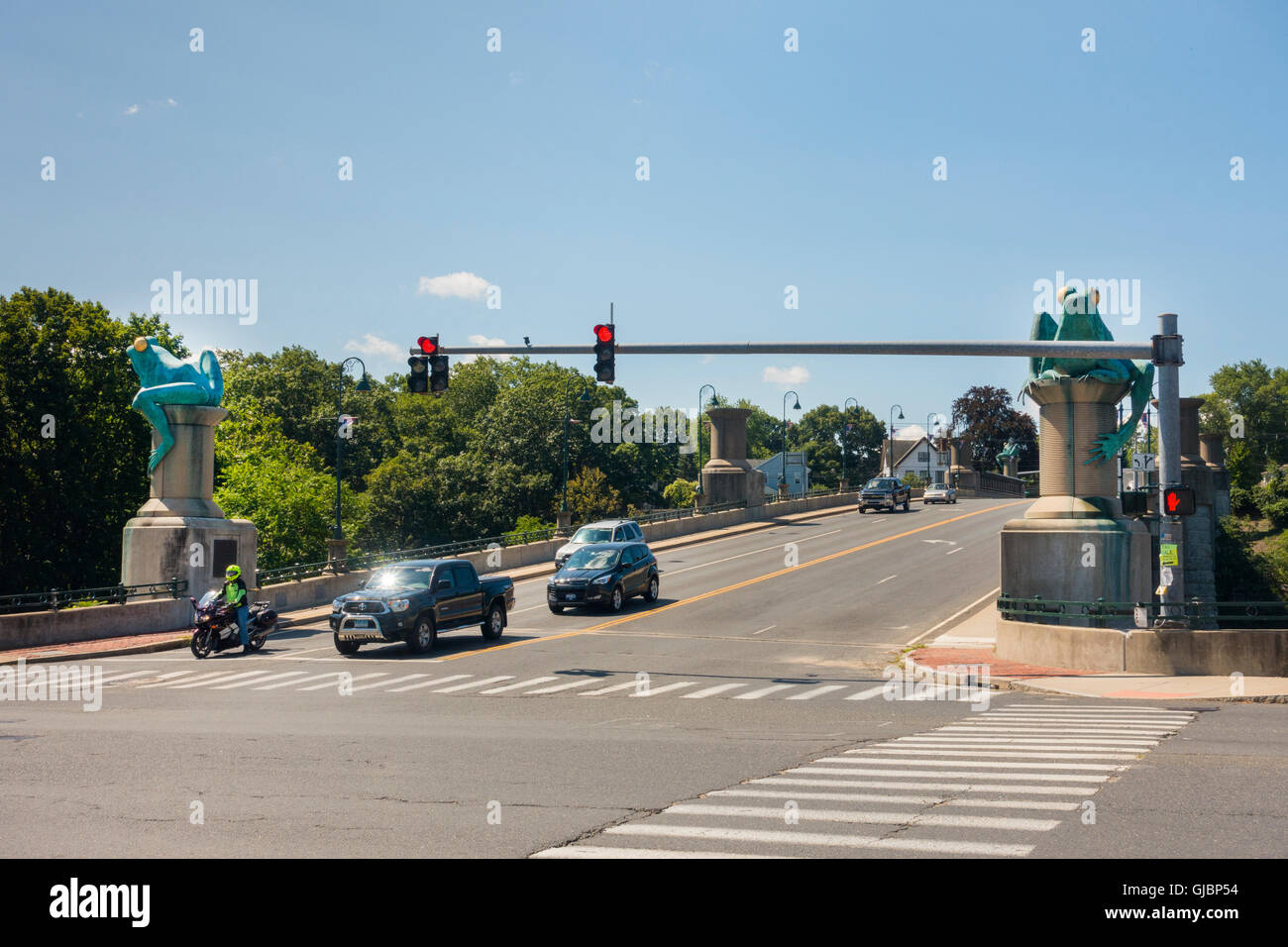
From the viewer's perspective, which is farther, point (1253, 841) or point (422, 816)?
point (422, 816)

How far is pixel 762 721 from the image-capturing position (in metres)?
14.5

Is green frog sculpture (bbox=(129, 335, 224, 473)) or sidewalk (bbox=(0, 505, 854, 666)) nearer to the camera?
sidewalk (bbox=(0, 505, 854, 666))

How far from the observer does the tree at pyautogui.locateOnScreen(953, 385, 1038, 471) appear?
113750 millimetres

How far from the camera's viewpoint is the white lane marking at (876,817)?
802 centimetres

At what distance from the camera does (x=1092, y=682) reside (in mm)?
18781

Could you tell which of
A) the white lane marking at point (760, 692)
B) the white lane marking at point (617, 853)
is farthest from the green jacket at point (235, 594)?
the white lane marking at point (617, 853)

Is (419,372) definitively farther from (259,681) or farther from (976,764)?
(976,764)

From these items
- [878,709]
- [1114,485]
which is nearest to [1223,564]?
[1114,485]

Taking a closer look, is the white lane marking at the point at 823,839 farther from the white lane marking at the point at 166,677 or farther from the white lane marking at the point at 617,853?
the white lane marking at the point at 166,677

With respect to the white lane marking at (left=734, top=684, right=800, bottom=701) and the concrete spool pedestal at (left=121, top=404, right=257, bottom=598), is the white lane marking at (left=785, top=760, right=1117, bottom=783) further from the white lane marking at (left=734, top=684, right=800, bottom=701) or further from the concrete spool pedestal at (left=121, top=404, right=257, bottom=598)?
the concrete spool pedestal at (left=121, top=404, right=257, bottom=598)

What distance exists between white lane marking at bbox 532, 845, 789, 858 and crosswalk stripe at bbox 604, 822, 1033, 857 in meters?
0.42

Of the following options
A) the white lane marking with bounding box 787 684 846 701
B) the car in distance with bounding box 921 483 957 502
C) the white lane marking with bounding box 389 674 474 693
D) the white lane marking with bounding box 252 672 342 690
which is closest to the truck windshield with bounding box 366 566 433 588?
the white lane marking with bounding box 252 672 342 690
